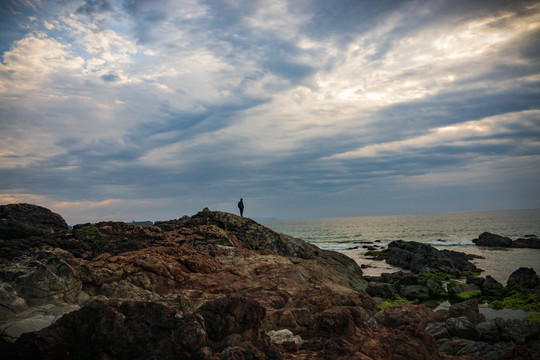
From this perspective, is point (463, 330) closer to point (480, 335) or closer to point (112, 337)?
point (480, 335)

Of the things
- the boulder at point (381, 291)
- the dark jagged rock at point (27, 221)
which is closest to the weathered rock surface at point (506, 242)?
the boulder at point (381, 291)

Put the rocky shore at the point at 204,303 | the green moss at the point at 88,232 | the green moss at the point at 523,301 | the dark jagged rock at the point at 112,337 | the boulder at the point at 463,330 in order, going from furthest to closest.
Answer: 1. the green moss at the point at 523,301
2. the green moss at the point at 88,232
3. the boulder at the point at 463,330
4. the rocky shore at the point at 204,303
5. the dark jagged rock at the point at 112,337

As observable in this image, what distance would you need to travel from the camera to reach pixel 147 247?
59.7 ft

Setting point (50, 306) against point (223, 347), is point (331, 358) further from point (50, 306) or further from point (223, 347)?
point (50, 306)

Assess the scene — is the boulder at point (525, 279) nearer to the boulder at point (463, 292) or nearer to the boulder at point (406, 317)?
the boulder at point (463, 292)

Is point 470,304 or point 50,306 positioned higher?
point 50,306

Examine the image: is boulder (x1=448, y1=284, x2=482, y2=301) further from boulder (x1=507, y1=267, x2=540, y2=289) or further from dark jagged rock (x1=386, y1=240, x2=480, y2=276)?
dark jagged rock (x1=386, y1=240, x2=480, y2=276)

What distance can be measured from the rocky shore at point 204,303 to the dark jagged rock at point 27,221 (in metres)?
0.08

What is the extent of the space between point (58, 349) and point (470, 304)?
18.0 meters

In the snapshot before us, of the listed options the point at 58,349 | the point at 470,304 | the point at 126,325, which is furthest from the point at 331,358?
the point at 470,304

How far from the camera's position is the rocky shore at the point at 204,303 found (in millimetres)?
6634

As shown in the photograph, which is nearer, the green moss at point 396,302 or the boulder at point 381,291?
the green moss at point 396,302

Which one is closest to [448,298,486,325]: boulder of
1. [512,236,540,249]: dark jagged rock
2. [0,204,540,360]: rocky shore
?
[0,204,540,360]: rocky shore

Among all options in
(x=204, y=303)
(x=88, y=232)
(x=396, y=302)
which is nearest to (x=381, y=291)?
(x=396, y=302)
